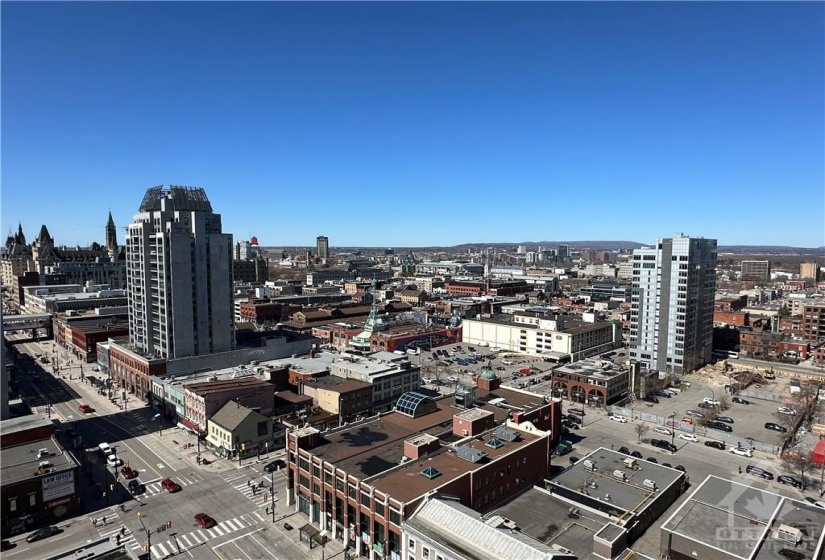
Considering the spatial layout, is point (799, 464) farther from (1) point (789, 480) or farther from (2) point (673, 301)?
Result: (2) point (673, 301)

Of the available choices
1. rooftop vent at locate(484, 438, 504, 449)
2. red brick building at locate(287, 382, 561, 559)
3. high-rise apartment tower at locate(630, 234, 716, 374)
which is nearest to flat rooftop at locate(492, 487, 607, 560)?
red brick building at locate(287, 382, 561, 559)

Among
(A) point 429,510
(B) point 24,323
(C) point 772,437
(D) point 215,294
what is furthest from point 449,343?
(B) point 24,323

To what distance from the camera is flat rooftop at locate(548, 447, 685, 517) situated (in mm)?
48875

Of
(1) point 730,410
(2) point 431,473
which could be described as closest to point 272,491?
(2) point 431,473

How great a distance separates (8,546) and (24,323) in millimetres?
118880

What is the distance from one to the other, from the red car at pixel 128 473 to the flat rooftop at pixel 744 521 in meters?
55.4

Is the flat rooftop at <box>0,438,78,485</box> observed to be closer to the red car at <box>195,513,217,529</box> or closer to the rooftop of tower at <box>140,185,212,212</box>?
the red car at <box>195,513,217,529</box>

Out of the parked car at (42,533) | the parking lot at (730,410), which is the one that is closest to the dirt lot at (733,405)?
the parking lot at (730,410)

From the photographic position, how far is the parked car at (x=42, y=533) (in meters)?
46.6

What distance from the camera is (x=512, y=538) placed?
3416 centimetres

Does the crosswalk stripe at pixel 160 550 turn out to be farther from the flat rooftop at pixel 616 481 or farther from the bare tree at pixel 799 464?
the bare tree at pixel 799 464

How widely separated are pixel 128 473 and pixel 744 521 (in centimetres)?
6306

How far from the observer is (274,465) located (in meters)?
60.8

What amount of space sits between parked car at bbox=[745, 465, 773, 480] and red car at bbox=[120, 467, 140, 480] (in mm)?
72100
